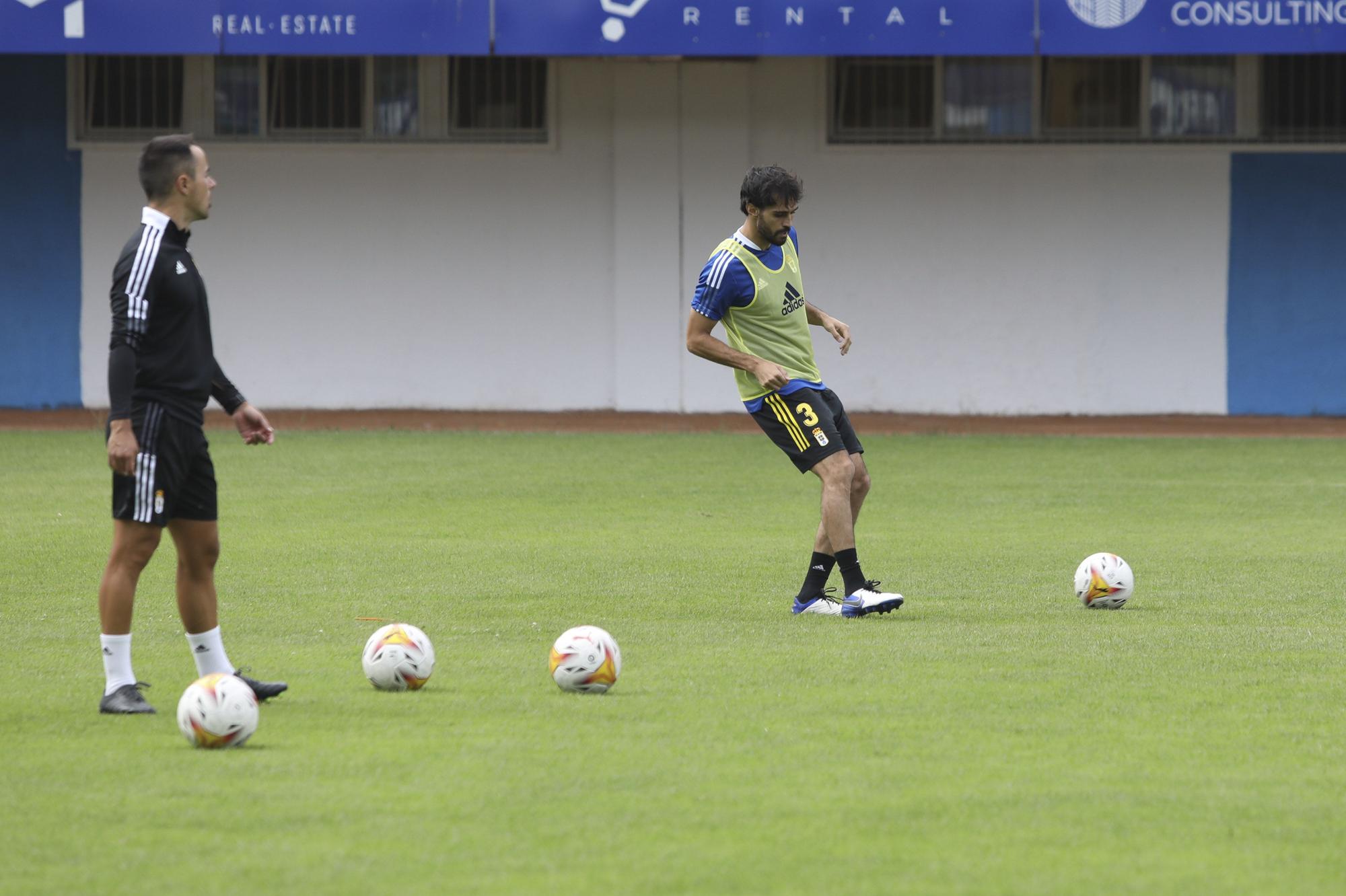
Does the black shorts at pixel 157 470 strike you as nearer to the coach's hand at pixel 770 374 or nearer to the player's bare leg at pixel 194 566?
the player's bare leg at pixel 194 566

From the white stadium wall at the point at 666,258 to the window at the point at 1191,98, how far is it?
0.36m

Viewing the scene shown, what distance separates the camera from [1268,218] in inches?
910

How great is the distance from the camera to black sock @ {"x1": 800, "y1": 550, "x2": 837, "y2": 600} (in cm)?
913

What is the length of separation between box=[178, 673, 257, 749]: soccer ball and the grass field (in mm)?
83

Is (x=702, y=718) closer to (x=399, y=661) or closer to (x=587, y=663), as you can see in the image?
(x=587, y=663)

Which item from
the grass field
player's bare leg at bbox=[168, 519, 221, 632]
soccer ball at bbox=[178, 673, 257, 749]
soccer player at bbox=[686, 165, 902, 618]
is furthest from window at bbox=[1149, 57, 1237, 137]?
soccer ball at bbox=[178, 673, 257, 749]

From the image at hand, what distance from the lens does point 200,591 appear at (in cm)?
670

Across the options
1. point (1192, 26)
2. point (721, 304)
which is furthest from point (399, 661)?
point (1192, 26)

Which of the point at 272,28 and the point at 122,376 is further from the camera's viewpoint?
the point at 272,28

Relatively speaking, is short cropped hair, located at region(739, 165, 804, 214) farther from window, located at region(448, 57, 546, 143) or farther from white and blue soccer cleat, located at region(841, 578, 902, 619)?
window, located at region(448, 57, 546, 143)

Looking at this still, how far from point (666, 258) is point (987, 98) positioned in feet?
15.5

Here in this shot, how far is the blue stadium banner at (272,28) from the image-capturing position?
20.8 metres

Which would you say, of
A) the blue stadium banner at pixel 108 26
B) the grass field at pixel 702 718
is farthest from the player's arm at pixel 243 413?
the blue stadium banner at pixel 108 26

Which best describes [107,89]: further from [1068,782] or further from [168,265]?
[1068,782]
